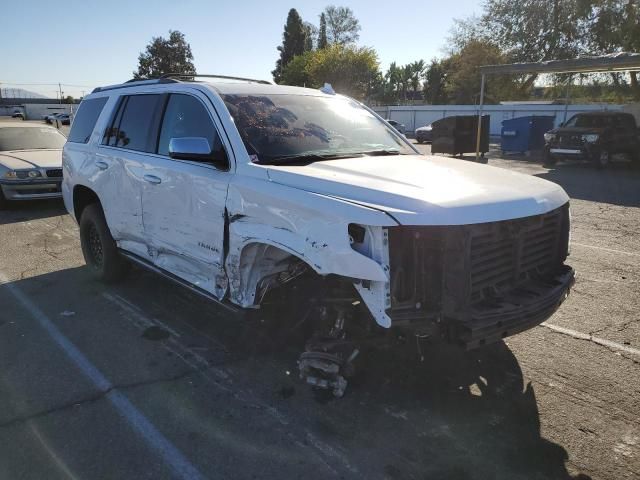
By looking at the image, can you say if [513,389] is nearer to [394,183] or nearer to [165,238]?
[394,183]

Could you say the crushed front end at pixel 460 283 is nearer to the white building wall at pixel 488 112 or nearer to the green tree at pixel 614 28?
the white building wall at pixel 488 112

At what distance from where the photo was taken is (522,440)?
2.96 m

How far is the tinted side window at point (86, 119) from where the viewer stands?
5621 millimetres

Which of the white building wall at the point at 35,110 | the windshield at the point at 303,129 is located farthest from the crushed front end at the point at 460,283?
the white building wall at the point at 35,110

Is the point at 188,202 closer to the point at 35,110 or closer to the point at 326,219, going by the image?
the point at 326,219

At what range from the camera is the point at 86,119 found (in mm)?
5863

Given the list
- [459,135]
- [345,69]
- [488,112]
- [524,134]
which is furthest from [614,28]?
[345,69]

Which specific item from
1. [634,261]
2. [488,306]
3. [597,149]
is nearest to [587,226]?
[634,261]

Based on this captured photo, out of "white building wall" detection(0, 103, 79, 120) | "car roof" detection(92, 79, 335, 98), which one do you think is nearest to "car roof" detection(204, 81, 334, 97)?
"car roof" detection(92, 79, 335, 98)

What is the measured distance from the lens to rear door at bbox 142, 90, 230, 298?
3.66m

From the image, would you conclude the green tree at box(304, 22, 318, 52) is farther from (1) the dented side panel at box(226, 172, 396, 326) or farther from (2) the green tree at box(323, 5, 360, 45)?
(1) the dented side panel at box(226, 172, 396, 326)

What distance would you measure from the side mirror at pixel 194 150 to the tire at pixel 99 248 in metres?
2.16

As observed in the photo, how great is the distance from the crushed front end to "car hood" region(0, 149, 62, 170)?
29.0 ft

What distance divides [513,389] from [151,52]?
74686mm
